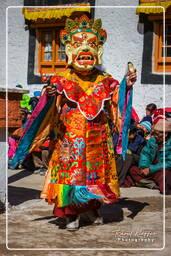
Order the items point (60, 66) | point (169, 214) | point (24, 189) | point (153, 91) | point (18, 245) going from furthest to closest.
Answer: point (60, 66)
point (153, 91)
point (24, 189)
point (169, 214)
point (18, 245)

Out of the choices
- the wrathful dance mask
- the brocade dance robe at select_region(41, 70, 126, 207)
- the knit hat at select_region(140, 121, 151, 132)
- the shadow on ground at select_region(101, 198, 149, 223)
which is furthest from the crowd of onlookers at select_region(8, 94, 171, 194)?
the wrathful dance mask

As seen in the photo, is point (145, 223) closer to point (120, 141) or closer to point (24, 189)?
point (120, 141)

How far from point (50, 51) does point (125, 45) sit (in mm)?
2218

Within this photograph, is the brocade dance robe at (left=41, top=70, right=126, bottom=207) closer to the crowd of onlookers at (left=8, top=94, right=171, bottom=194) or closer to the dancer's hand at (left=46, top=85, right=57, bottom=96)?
the dancer's hand at (left=46, top=85, right=57, bottom=96)

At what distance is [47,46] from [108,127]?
7317 millimetres

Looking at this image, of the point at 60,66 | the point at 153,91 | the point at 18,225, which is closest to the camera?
the point at 18,225

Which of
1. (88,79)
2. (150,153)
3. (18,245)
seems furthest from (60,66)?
(18,245)

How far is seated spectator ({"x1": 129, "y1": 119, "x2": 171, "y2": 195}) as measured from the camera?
7434 mm

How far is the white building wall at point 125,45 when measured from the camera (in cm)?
1039

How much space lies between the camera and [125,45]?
1059 cm

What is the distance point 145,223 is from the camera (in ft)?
16.7

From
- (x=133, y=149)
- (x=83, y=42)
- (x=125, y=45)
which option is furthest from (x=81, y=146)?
(x=125, y=45)

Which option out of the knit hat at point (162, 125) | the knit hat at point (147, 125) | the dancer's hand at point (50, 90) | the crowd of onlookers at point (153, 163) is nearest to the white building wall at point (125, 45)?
the knit hat at point (147, 125)

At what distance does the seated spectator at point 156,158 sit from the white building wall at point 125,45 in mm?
2889
